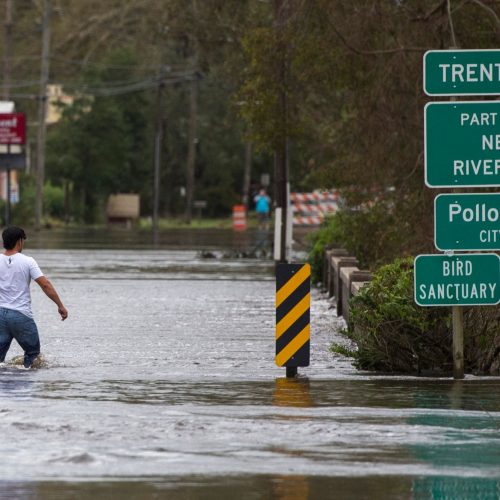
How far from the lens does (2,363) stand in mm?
15656

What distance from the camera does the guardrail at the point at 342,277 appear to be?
1886 cm

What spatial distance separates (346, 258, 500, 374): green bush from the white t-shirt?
312cm

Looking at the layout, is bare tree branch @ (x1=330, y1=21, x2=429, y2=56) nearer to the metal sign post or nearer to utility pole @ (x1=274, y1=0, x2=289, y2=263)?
utility pole @ (x1=274, y1=0, x2=289, y2=263)

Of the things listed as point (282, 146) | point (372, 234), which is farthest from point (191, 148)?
point (372, 234)

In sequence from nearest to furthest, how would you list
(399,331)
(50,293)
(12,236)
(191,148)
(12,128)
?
1. (399,331)
2. (12,236)
3. (50,293)
4. (12,128)
5. (191,148)

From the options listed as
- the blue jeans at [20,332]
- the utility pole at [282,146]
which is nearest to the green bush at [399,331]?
the blue jeans at [20,332]

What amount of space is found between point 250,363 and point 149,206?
7770cm

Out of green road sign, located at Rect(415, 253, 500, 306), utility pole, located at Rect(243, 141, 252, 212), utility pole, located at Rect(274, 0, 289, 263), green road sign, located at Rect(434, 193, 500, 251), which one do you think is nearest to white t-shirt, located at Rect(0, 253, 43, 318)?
green road sign, located at Rect(415, 253, 500, 306)

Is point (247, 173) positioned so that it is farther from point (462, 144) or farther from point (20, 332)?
point (462, 144)

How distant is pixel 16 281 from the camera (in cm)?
1541

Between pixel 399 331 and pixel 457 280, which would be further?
pixel 399 331

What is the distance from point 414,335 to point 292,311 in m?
1.24

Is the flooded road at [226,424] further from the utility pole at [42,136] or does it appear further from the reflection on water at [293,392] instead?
the utility pole at [42,136]

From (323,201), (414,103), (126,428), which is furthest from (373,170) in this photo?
(323,201)
